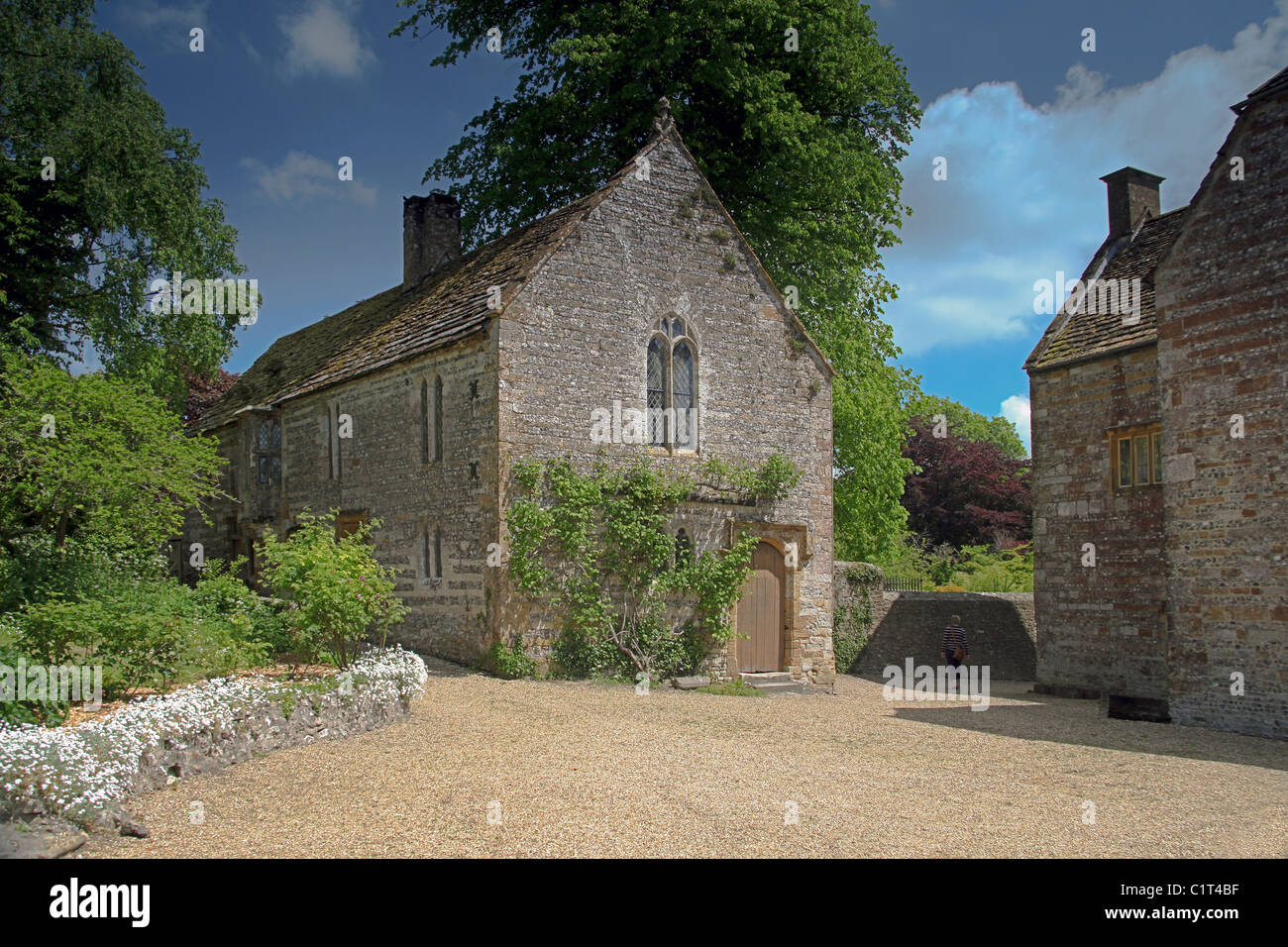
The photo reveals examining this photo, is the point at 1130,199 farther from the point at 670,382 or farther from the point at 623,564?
the point at 623,564

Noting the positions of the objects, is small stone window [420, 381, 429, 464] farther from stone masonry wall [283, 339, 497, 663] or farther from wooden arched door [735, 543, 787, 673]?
wooden arched door [735, 543, 787, 673]

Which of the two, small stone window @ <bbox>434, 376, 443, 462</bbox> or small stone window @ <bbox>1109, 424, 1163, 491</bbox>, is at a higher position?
small stone window @ <bbox>434, 376, 443, 462</bbox>

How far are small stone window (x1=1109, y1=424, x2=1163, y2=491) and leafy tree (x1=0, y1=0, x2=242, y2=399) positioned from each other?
20.5m

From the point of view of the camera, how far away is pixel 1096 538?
17375 mm

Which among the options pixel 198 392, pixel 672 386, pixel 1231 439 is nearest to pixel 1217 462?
pixel 1231 439

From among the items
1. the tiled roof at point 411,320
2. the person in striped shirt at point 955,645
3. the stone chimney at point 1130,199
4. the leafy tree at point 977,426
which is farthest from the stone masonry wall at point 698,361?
the leafy tree at point 977,426

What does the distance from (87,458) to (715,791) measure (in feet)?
33.0

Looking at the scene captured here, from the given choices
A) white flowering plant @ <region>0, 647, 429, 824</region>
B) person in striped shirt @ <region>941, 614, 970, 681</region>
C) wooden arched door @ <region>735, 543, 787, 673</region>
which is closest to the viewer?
white flowering plant @ <region>0, 647, 429, 824</region>

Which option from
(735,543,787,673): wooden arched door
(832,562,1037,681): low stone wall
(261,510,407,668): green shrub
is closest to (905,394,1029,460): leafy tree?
(832,562,1037,681): low stone wall

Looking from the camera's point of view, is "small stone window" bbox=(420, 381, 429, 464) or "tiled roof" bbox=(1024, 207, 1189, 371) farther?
"small stone window" bbox=(420, 381, 429, 464)

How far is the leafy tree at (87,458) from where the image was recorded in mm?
13289

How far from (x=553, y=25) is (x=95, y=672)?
18783mm

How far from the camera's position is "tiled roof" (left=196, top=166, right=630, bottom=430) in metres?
16.7

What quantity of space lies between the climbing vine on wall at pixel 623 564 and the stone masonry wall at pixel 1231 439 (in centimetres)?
692
